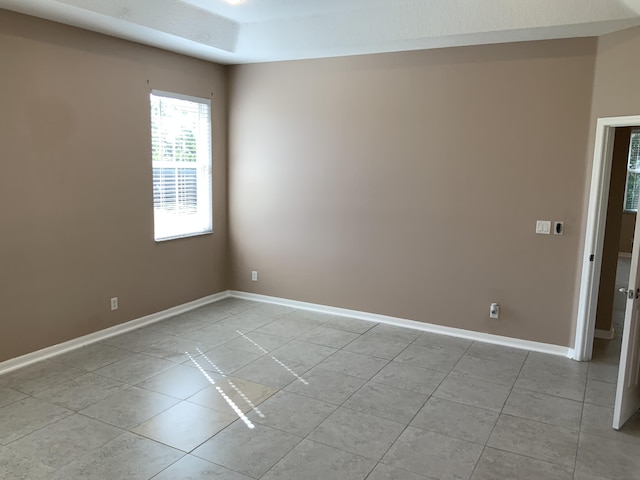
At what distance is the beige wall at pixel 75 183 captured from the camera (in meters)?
3.62

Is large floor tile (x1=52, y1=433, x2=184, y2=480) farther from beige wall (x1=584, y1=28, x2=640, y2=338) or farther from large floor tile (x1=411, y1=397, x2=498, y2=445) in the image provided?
beige wall (x1=584, y1=28, x2=640, y2=338)

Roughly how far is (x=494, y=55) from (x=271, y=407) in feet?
11.2

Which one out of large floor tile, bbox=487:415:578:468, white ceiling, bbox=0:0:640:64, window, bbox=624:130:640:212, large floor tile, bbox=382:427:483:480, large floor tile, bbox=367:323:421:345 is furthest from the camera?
window, bbox=624:130:640:212

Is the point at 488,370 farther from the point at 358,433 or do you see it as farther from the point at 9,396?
the point at 9,396

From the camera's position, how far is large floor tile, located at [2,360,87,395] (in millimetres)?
3415

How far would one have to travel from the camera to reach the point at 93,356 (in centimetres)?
400

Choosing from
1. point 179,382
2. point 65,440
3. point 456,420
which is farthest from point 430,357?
point 65,440

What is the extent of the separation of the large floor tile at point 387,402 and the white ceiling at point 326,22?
284 cm

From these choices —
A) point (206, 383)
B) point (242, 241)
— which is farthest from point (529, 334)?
point (242, 241)

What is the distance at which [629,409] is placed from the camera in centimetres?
312

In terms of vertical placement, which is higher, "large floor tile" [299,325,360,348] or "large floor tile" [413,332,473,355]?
"large floor tile" [413,332,473,355]

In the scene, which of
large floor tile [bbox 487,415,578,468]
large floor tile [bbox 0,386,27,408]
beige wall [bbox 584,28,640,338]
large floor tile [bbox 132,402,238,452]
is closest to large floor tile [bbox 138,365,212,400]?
large floor tile [bbox 132,402,238,452]

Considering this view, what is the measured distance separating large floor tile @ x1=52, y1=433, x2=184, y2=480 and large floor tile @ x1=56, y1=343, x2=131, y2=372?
3.89ft

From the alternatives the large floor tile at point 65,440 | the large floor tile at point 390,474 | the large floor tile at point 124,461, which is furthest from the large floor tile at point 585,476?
the large floor tile at point 65,440
